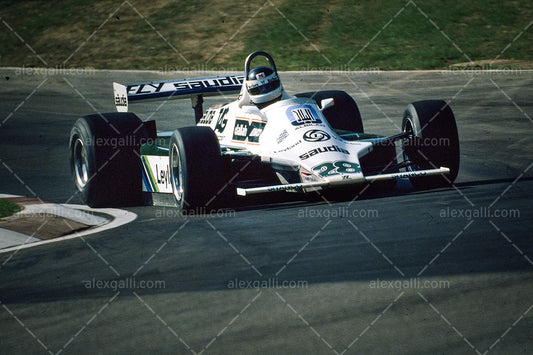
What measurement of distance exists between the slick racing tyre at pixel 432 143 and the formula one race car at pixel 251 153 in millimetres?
11

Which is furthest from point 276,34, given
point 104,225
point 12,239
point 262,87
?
point 12,239

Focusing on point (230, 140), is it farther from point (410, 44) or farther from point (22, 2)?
point (22, 2)

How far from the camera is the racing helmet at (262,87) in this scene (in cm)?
1101

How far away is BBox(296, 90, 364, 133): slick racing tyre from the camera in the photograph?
12.4 meters

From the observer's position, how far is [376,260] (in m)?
7.20

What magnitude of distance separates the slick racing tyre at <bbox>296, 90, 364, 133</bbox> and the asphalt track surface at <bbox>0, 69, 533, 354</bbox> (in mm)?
1701

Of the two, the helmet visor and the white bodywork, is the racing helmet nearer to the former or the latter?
the helmet visor

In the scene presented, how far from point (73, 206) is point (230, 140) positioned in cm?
199

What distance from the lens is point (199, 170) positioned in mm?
9422

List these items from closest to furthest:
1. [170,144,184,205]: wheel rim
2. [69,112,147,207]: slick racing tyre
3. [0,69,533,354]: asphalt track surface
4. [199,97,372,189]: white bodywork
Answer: [0,69,533,354]: asphalt track surface
[199,97,372,189]: white bodywork
[170,144,184,205]: wheel rim
[69,112,147,207]: slick racing tyre

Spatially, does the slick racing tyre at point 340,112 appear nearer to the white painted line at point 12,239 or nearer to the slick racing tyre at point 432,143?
the slick racing tyre at point 432,143

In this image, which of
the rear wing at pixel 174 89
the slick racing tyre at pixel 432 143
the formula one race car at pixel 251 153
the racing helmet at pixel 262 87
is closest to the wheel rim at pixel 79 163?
the formula one race car at pixel 251 153

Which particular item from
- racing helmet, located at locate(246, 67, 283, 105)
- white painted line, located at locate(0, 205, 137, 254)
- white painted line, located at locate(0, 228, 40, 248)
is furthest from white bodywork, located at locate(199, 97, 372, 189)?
white painted line, located at locate(0, 228, 40, 248)

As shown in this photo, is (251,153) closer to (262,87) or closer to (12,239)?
(262,87)
